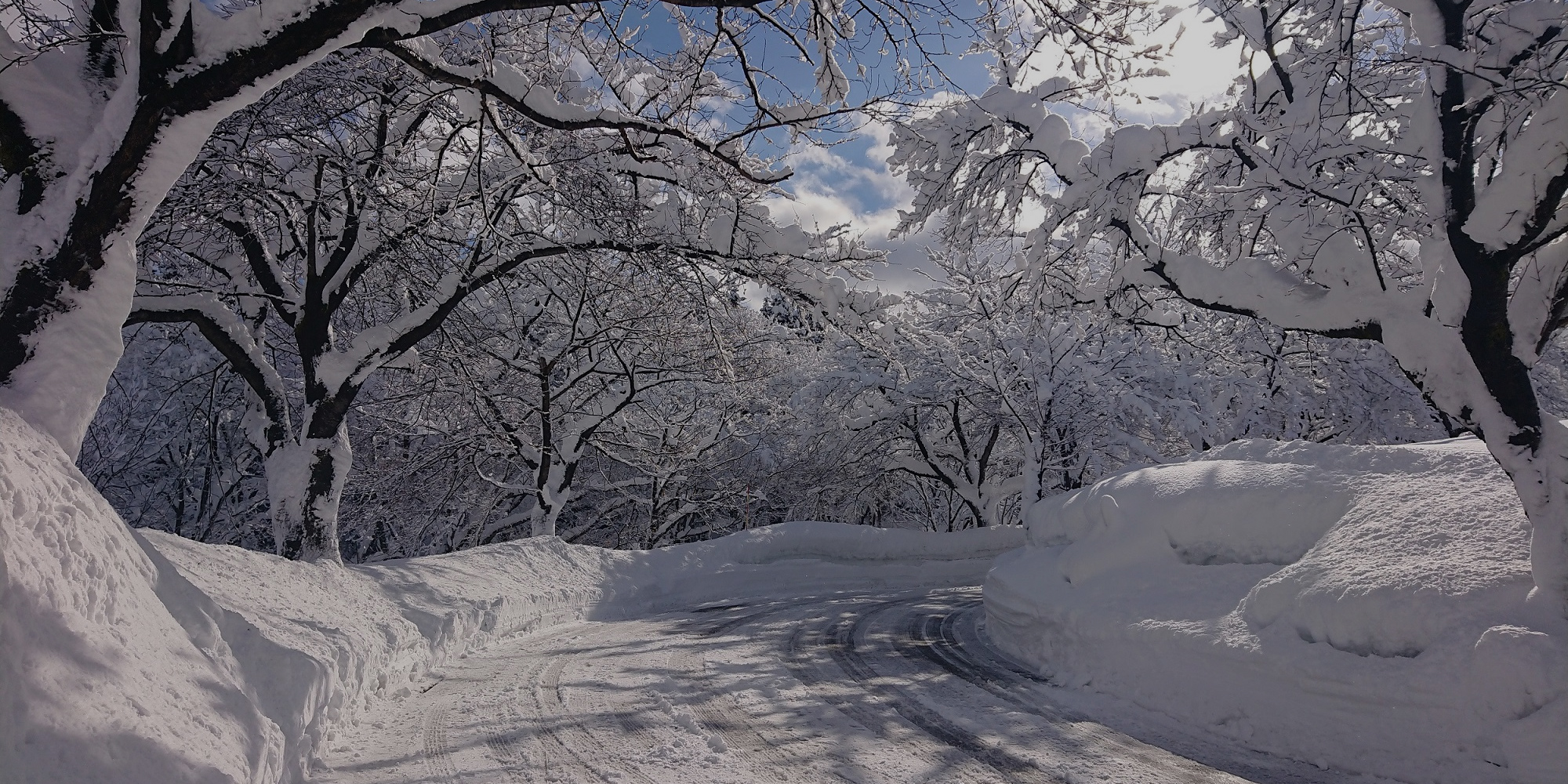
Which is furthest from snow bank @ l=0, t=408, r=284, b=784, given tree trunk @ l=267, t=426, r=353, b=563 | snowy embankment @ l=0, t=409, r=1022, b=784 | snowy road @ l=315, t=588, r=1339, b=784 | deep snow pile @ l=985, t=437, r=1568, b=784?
deep snow pile @ l=985, t=437, r=1568, b=784

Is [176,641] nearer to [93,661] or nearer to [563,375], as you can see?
[93,661]

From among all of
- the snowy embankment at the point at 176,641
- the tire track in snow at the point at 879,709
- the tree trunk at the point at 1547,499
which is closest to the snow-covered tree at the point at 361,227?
the snowy embankment at the point at 176,641

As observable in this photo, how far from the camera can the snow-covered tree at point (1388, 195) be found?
463cm

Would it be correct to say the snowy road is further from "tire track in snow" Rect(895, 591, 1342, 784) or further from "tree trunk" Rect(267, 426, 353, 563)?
"tree trunk" Rect(267, 426, 353, 563)

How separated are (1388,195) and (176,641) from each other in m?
9.37

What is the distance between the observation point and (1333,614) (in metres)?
4.84

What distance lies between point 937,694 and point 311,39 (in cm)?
602

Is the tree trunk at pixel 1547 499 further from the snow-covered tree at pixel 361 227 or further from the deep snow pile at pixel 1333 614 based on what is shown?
the snow-covered tree at pixel 361 227

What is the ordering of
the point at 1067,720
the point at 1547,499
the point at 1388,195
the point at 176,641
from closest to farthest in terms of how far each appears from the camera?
the point at 176,641
the point at 1547,499
the point at 1067,720
the point at 1388,195

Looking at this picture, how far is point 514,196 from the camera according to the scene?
26.3ft

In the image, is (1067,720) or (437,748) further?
(1067,720)

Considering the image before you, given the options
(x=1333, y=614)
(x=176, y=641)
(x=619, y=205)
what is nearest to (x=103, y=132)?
(x=176, y=641)

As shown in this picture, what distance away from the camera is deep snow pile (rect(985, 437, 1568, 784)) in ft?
13.3

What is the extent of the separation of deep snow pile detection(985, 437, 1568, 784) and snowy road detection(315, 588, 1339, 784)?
0.37 m
